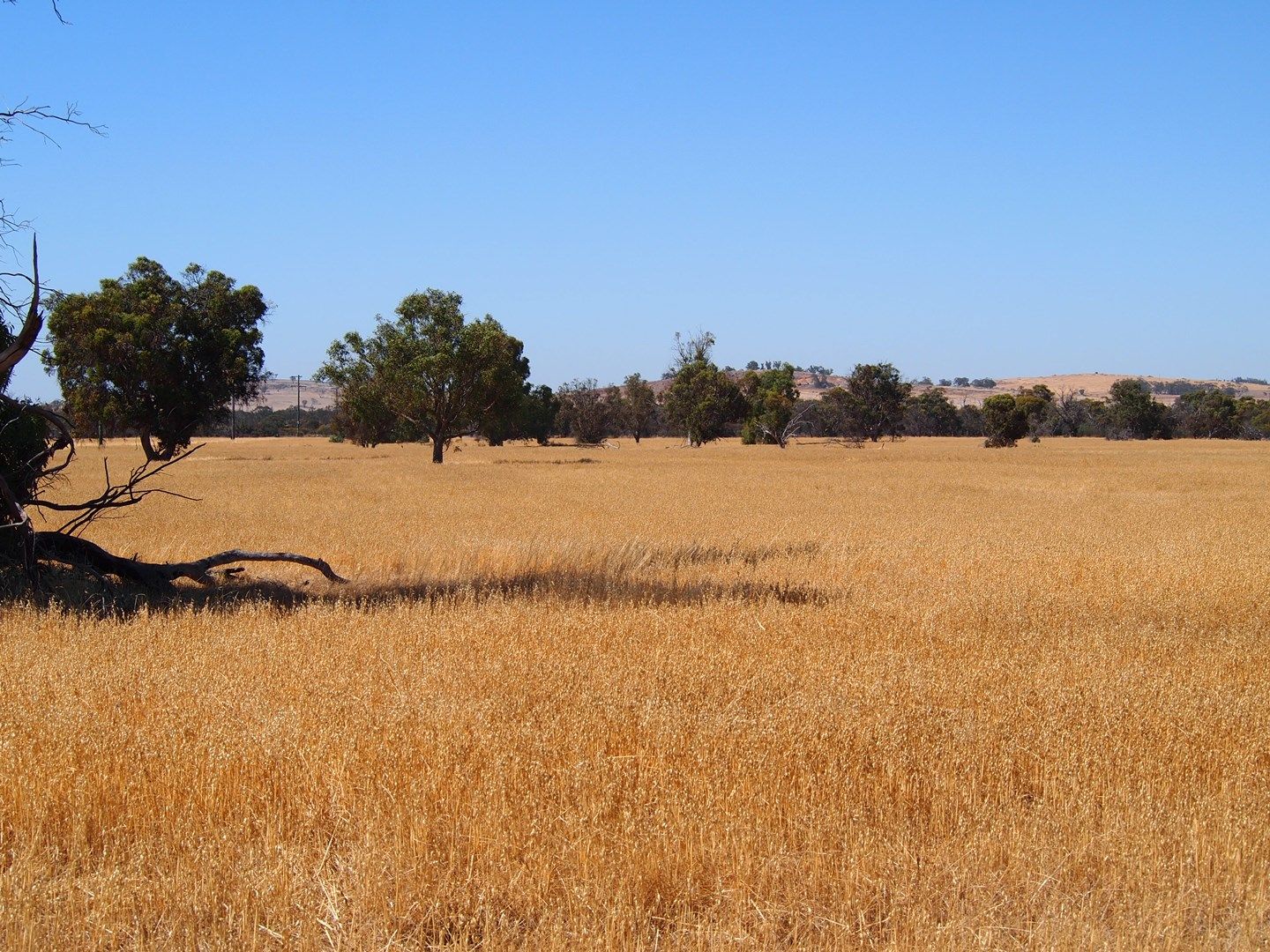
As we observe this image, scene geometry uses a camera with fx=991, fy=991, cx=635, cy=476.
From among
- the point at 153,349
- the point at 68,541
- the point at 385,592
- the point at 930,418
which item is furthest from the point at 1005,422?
the point at 68,541

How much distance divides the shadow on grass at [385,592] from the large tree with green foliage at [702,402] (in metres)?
78.6

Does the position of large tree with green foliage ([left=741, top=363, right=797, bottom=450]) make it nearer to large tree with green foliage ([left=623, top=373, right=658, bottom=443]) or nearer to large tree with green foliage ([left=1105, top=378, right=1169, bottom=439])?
large tree with green foliage ([left=623, top=373, right=658, bottom=443])

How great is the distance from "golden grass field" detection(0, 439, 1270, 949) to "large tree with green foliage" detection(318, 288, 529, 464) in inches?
1754

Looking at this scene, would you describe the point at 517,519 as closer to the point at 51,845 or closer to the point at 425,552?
the point at 425,552

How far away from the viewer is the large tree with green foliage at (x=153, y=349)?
2911 cm

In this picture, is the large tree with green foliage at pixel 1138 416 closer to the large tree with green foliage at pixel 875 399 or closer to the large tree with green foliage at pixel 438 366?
the large tree with green foliage at pixel 875 399

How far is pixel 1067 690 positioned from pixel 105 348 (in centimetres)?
2968

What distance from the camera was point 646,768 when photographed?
5.82 metres

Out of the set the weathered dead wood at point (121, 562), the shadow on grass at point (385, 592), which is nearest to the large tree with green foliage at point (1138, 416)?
the shadow on grass at point (385, 592)

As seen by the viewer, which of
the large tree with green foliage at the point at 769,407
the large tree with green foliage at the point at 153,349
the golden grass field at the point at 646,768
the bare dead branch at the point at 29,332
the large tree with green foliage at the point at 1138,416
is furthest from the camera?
the large tree with green foliage at the point at 1138,416

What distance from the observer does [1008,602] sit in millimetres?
11734

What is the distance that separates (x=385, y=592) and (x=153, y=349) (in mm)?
19857

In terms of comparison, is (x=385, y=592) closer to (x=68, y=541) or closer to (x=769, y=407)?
(x=68, y=541)

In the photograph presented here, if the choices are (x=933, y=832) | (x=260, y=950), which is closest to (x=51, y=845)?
(x=260, y=950)
